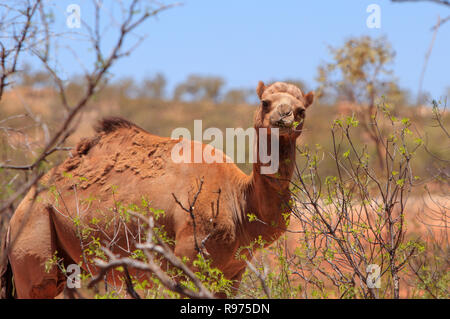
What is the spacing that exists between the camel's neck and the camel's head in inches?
7.1

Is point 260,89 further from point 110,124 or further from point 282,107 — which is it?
point 110,124

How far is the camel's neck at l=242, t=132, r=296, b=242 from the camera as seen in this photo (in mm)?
5375

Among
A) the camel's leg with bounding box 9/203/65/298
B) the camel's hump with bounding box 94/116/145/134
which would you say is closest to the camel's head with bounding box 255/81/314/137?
the camel's hump with bounding box 94/116/145/134

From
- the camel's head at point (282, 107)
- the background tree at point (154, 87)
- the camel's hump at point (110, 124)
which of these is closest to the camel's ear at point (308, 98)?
the camel's head at point (282, 107)

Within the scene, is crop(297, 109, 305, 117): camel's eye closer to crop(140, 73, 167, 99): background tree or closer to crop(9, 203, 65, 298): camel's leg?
crop(9, 203, 65, 298): camel's leg

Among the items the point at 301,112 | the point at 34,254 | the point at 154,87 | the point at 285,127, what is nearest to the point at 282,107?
the point at 285,127

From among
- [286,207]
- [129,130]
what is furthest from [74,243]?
[286,207]

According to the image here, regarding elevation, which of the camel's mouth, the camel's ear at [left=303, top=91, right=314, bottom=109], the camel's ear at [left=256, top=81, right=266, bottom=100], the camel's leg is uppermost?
the camel's ear at [left=256, top=81, right=266, bottom=100]

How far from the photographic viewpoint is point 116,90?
142ft

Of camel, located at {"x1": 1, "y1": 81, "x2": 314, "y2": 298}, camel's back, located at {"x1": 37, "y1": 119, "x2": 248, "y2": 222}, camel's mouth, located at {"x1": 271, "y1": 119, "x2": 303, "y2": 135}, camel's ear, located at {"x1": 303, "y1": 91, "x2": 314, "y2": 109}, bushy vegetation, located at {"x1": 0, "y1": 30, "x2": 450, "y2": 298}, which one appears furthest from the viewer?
camel's back, located at {"x1": 37, "y1": 119, "x2": 248, "y2": 222}
